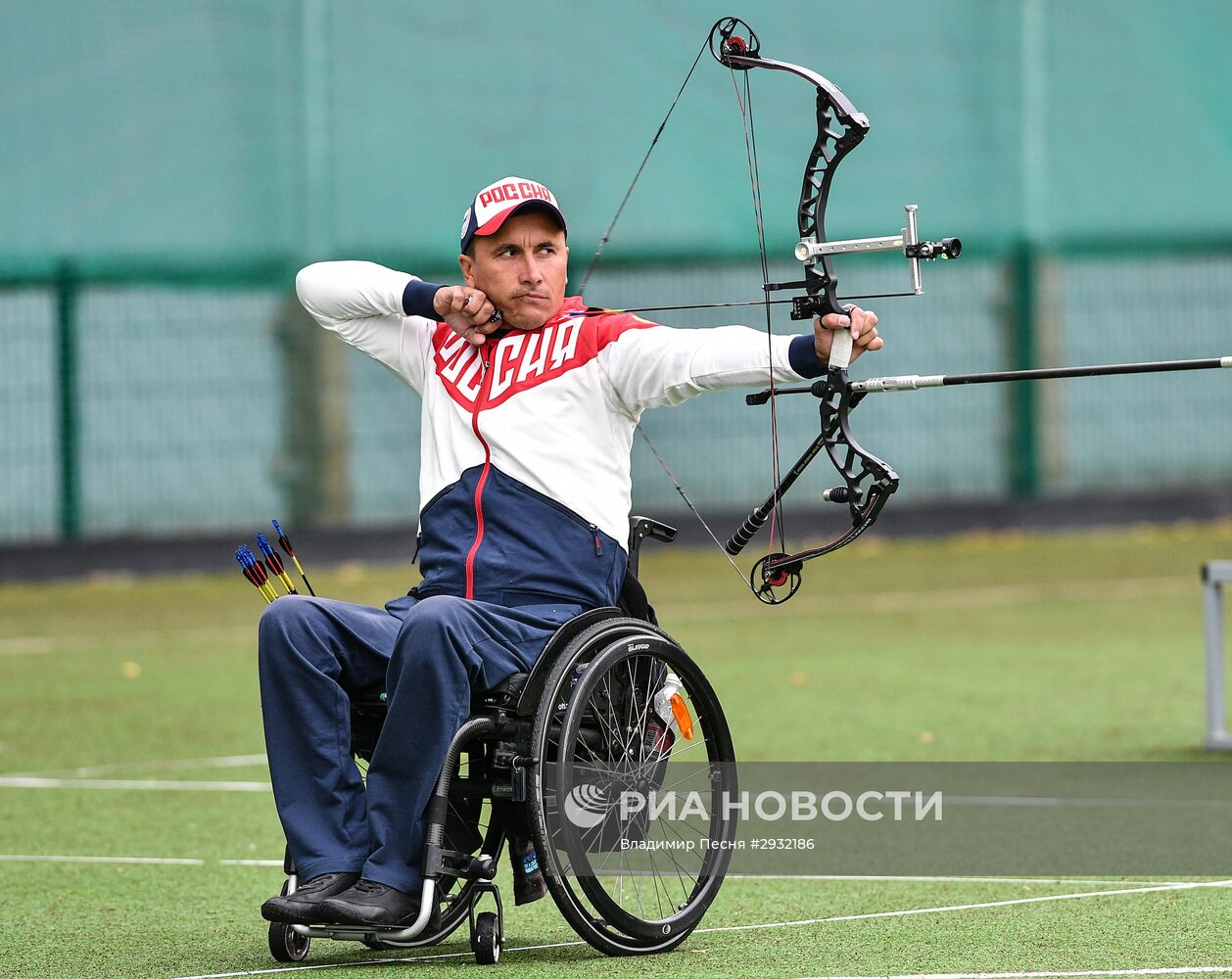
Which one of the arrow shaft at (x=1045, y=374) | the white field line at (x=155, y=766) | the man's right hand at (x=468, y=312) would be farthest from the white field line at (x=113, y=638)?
the arrow shaft at (x=1045, y=374)

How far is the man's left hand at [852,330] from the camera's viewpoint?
4.32 meters

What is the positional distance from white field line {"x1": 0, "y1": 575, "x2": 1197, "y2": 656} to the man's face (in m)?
6.84

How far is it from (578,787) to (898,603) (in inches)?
328

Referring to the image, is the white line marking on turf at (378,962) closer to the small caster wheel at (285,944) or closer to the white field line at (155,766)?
the small caster wheel at (285,944)

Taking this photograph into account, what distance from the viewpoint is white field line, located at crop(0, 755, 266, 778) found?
7.37 m

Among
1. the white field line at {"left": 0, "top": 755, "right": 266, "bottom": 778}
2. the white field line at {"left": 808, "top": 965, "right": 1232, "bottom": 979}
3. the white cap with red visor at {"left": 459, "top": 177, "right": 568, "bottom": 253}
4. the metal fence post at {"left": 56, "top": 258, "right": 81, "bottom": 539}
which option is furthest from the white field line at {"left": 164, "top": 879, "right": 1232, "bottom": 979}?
the metal fence post at {"left": 56, "top": 258, "right": 81, "bottom": 539}

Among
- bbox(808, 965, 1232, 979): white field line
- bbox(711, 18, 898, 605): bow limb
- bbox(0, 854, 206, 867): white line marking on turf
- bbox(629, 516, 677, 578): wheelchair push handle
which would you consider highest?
bbox(711, 18, 898, 605): bow limb

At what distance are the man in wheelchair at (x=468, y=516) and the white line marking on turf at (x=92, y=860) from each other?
1349mm

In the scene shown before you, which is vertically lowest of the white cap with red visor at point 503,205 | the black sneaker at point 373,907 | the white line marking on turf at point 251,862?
the white line marking on turf at point 251,862

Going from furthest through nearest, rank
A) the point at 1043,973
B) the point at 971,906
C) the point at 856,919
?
the point at 971,906 → the point at 856,919 → the point at 1043,973

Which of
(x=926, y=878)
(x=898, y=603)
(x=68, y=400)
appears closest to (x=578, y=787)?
(x=926, y=878)

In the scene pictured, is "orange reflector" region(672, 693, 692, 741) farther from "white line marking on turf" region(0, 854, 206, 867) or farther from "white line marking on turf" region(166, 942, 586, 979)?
"white line marking on turf" region(0, 854, 206, 867)

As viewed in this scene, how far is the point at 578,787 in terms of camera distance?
4.34 m

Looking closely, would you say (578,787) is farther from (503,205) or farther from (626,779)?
(503,205)
